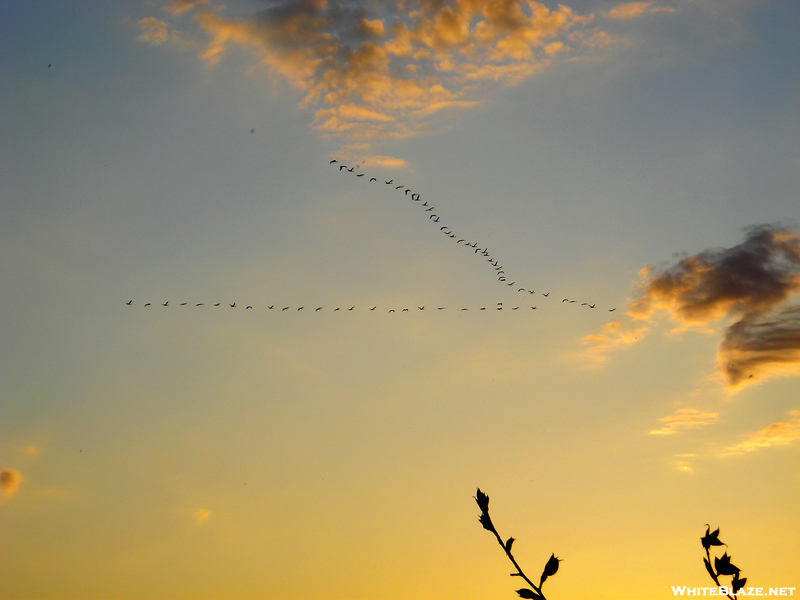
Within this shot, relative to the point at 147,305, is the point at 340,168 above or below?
above

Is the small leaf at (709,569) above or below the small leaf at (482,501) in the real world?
below

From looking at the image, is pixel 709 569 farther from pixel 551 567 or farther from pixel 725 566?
pixel 551 567

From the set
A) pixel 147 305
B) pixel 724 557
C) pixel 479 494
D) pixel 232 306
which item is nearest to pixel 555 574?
pixel 479 494

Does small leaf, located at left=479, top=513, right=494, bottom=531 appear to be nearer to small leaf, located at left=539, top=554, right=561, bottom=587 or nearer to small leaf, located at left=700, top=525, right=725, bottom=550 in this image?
small leaf, located at left=539, top=554, right=561, bottom=587

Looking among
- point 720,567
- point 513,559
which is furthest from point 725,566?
point 513,559

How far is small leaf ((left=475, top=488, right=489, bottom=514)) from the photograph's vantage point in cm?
826

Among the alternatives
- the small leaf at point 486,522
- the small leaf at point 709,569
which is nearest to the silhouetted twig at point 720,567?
the small leaf at point 709,569

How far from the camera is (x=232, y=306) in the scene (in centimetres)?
4850

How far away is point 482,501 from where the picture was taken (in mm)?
8297

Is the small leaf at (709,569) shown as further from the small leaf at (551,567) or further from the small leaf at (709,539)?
the small leaf at (551,567)

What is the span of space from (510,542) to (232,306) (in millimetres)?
42463

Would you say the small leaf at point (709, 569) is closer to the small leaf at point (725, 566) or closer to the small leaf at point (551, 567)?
the small leaf at point (725, 566)

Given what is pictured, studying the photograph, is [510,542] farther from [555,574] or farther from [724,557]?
[724,557]

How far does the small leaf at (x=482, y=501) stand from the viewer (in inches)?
325
